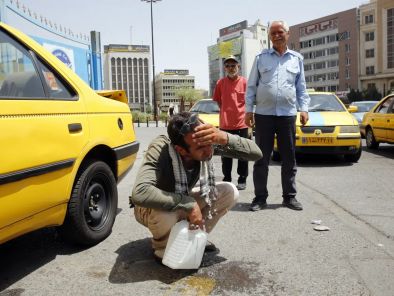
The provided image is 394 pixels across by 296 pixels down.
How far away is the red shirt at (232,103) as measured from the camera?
5.82m

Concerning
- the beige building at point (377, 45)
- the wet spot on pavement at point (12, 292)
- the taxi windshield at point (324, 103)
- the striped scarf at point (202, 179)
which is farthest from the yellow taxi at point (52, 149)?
the beige building at point (377, 45)

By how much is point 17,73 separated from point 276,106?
8.73ft

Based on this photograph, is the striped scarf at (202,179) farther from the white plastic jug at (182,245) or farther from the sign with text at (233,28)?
the sign with text at (233,28)

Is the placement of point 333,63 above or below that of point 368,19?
below

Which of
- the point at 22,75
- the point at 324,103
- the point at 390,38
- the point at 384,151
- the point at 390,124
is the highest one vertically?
the point at 390,38

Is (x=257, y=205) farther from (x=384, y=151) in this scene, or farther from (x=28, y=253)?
(x=384, y=151)

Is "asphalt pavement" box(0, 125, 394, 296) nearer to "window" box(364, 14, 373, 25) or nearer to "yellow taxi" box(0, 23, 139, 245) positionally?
"yellow taxi" box(0, 23, 139, 245)

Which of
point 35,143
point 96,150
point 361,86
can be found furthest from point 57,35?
point 361,86

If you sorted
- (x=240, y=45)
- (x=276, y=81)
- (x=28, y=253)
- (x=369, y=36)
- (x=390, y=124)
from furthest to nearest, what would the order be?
(x=240, y=45), (x=369, y=36), (x=390, y=124), (x=276, y=81), (x=28, y=253)

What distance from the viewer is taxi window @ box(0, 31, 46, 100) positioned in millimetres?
2809

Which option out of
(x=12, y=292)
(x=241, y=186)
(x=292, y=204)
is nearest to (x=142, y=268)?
(x=12, y=292)

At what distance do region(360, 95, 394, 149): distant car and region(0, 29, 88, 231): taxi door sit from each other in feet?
25.2

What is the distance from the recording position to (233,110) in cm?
582

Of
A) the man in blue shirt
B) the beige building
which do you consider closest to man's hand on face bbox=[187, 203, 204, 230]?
the man in blue shirt
